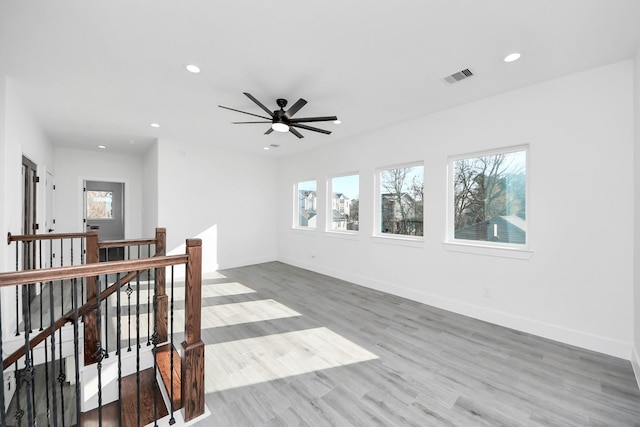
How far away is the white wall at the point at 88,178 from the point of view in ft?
20.9

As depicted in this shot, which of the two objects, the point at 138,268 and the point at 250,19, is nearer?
the point at 138,268

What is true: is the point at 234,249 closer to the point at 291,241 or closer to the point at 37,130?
the point at 291,241

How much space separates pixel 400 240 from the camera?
4.40m

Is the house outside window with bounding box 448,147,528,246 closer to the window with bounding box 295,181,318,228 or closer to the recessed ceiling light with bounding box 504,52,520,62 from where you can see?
the recessed ceiling light with bounding box 504,52,520,62

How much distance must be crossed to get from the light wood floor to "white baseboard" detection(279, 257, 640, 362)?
0.33 feet

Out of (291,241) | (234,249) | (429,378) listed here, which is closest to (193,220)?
(234,249)

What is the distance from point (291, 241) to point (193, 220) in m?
2.24

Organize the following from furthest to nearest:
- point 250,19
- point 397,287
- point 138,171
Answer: point 138,171, point 397,287, point 250,19

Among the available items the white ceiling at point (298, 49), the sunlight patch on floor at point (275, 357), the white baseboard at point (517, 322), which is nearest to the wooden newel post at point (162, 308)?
the sunlight patch on floor at point (275, 357)

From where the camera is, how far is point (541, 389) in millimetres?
2193

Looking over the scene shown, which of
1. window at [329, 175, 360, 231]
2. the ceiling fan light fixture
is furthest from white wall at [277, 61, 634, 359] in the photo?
the ceiling fan light fixture

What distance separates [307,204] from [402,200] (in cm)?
260

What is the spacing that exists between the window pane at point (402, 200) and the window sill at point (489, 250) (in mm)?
605

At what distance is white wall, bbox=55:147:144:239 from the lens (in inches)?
251
